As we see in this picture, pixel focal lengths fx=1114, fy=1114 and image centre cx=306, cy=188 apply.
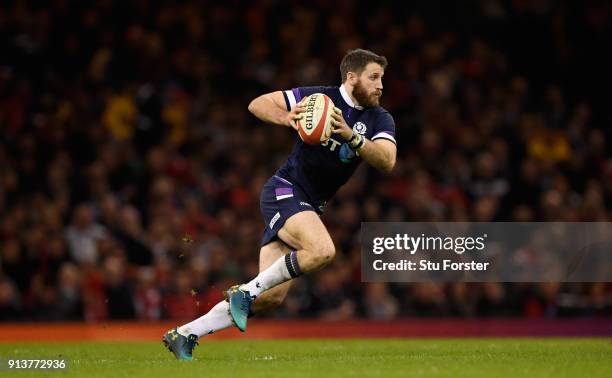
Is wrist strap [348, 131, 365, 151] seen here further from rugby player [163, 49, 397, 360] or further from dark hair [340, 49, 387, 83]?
dark hair [340, 49, 387, 83]

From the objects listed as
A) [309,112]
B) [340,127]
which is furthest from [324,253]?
[309,112]

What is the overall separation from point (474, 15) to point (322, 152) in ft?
44.6

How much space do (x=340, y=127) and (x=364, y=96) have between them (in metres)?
0.76

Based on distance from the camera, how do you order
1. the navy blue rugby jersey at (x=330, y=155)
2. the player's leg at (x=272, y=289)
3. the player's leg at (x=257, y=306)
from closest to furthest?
the player's leg at (x=257, y=306) < the player's leg at (x=272, y=289) < the navy blue rugby jersey at (x=330, y=155)

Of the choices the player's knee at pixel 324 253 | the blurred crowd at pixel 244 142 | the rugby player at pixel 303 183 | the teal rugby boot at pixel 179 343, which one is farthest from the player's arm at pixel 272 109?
the blurred crowd at pixel 244 142

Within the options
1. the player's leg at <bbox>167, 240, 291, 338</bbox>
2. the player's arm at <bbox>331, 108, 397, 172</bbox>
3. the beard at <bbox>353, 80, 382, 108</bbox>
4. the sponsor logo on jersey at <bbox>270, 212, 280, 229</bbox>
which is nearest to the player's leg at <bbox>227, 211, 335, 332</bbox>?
the player's leg at <bbox>167, 240, 291, 338</bbox>

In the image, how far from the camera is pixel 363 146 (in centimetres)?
891

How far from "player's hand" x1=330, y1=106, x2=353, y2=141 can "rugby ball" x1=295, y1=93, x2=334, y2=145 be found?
0.12 ft

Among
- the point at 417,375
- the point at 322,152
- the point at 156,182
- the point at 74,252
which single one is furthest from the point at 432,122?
the point at 417,375

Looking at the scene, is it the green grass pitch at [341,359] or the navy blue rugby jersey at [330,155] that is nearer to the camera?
the green grass pitch at [341,359]

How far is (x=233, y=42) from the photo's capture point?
65.0 feet

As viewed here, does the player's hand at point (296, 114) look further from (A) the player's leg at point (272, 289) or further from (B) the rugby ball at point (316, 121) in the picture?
(A) the player's leg at point (272, 289)

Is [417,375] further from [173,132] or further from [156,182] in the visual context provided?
[173,132]

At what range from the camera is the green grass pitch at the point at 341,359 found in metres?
8.12
